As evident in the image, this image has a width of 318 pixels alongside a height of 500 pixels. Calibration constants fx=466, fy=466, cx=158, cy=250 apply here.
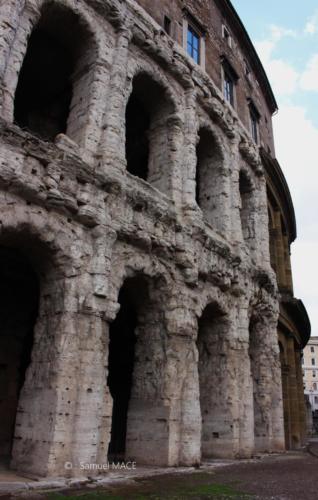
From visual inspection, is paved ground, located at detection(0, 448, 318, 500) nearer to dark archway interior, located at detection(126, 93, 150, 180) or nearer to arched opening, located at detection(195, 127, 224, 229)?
arched opening, located at detection(195, 127, 224, 229)

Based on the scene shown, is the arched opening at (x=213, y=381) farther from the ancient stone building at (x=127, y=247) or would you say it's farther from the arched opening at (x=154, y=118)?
the arched opening at (x=154, y=118)

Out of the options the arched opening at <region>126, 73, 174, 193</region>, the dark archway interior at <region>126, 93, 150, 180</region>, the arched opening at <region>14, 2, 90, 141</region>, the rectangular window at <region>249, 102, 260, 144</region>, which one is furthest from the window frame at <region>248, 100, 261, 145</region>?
the arched opening at <region>14, 2, 90, 141</region>

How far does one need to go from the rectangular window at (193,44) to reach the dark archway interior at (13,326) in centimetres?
721

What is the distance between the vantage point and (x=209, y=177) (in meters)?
12.2

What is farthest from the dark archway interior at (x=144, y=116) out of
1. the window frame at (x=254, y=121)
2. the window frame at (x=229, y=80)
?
the window frame at (x=254, y=121)

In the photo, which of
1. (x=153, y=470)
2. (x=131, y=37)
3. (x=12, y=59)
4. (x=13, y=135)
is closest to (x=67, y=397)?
(x=153, y=470)

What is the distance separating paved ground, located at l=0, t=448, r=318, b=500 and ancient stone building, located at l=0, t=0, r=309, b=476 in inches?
21.7

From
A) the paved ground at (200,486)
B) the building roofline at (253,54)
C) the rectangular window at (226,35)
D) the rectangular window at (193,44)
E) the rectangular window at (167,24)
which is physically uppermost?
the building roofline at (253,54)

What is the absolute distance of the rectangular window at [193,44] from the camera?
12.2 meters

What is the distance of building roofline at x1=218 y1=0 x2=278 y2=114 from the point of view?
15.4 meters

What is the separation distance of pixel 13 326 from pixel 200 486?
4.80 m

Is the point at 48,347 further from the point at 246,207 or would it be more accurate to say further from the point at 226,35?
the point at 226,35

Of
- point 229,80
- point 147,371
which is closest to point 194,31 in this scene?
point 229,80

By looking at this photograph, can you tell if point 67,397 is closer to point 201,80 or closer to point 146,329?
point 146,329
